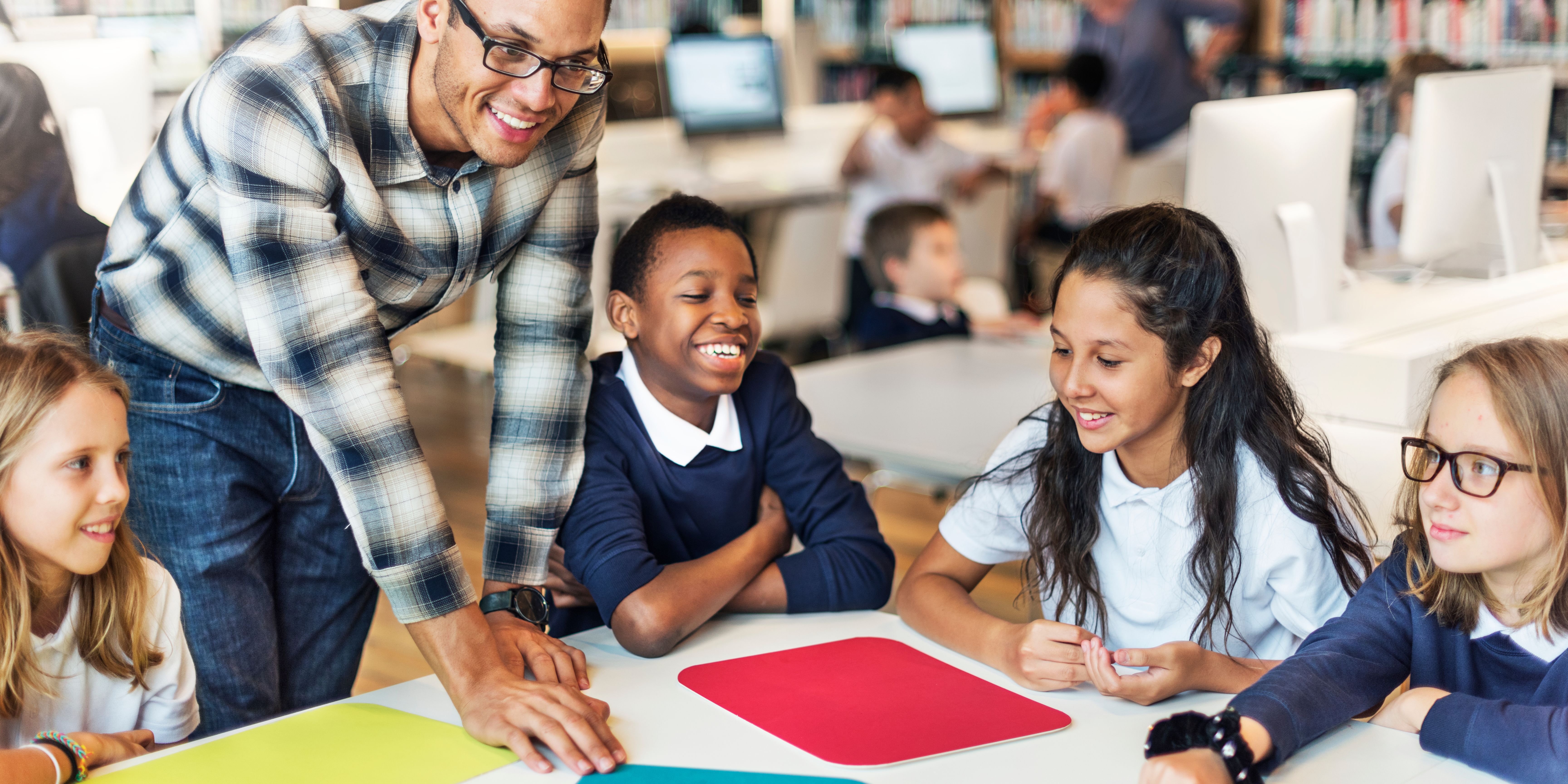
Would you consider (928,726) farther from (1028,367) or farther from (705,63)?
(705,63)

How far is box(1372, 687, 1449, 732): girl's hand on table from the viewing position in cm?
119

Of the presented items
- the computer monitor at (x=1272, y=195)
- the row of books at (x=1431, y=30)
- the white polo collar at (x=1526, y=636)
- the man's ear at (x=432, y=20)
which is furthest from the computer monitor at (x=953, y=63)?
the white polo collar at (x=1526, y=636)

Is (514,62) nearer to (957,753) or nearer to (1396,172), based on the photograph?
(957,753)

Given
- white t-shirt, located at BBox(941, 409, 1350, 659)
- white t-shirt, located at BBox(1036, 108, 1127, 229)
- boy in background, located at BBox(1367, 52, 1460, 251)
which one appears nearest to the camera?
white t-shirt, located at BBox(941, 409, 1350, 659)

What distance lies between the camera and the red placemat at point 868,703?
118cm

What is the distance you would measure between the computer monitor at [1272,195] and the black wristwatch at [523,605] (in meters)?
1.23

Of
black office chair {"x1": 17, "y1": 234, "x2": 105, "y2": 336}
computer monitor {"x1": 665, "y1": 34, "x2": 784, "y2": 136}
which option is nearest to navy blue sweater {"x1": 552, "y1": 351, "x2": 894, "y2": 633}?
black office chair {"x1": 17, "y1": 234, "x2": 105, "y2": 336}

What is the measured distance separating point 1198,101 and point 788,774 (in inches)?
209

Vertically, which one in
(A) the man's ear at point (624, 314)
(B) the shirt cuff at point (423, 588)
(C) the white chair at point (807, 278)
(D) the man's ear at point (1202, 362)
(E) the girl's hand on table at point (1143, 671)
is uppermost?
(A) the man's ear at point (624, 314)

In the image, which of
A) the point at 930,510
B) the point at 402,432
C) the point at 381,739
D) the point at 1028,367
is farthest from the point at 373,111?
the point at 930,510

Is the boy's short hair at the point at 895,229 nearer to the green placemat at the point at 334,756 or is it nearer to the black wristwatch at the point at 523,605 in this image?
the black wristwatch at the point at 523,605

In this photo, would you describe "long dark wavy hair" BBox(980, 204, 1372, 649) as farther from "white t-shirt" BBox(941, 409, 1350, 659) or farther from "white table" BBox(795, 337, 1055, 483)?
"white table" BBox(795, 337, 1055, 483)

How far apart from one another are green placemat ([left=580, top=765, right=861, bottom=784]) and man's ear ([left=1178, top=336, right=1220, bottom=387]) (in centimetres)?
62

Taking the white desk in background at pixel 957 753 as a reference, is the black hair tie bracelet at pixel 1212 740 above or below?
above
